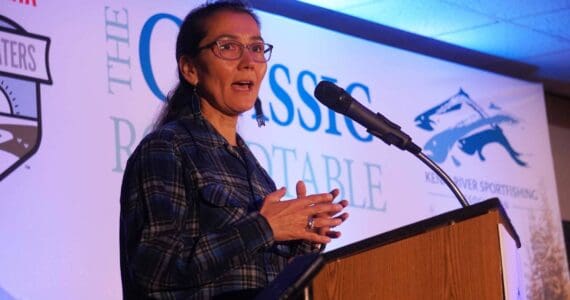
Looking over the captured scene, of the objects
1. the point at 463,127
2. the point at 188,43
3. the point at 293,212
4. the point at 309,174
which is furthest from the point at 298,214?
the point at 463,127

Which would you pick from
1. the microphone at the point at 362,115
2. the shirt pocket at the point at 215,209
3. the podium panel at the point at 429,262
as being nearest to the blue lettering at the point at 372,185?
the microphone at the point at 362,115

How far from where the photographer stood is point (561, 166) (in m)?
6.84

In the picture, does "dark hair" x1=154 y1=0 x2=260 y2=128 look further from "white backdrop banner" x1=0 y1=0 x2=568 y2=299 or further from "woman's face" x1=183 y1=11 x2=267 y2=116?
"white backdrop banner" x1=0 y1=0 x2=568 y2=299

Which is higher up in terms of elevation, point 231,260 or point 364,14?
point 364,14

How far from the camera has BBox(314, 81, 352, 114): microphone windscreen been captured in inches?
89.3

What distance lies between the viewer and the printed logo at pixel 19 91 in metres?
3.46

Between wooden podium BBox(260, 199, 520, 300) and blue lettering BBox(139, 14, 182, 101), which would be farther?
blue lettering BBox(139, 14, 182, 101)

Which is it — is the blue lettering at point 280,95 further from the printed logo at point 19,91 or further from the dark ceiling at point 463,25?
the printed logo at point 19,91

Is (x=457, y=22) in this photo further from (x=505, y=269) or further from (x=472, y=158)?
(x=505, y=269)

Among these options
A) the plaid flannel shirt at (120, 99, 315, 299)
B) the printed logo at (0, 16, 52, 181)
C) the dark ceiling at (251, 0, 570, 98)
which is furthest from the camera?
the dark ceiling at (251, 0, 570, 98)

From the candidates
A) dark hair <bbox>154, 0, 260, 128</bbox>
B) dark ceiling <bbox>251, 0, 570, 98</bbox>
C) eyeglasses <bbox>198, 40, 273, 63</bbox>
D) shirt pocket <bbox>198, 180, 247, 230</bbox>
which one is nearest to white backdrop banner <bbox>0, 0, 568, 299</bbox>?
dark ceiling <bbox>251, 0, 570, 98</bbox>

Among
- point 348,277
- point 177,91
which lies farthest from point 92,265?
point 348,277

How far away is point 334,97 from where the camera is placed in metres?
2.29

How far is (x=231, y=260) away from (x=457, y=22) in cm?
384
